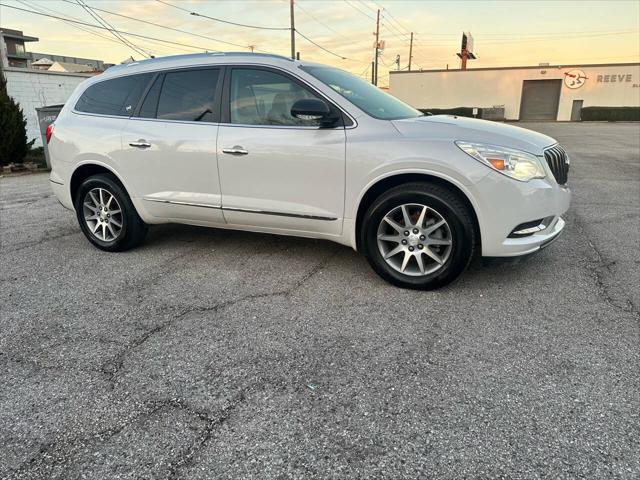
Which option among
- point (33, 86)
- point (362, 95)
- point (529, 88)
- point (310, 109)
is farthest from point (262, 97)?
point (529, 88)

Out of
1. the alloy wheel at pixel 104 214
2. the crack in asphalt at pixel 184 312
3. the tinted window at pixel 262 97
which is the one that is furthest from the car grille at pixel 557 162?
the alloy wheel at pixel 104 214

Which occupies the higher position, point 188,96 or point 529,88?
point 529,88

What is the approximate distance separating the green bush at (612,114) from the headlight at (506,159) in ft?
142

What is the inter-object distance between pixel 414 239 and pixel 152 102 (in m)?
2.85

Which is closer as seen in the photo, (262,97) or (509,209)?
(509,209)

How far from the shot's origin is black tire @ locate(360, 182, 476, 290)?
3.55m

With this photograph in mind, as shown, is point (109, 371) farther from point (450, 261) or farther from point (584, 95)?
point (584, 95)

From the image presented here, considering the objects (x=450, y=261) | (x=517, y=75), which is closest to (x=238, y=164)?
(x=450, y=261)

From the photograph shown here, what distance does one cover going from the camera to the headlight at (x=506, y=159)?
344 centimetres

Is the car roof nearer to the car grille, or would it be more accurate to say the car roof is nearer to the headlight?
the headlight

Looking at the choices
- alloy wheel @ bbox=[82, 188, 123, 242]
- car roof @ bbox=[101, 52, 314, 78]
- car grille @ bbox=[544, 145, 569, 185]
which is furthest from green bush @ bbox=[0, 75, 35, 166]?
car grille @ bbox=[544, 145, 569, 185]

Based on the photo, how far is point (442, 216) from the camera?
11.8 ft

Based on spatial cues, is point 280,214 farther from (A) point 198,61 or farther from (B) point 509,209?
(B) point 509,209

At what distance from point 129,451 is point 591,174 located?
10.00 metres
